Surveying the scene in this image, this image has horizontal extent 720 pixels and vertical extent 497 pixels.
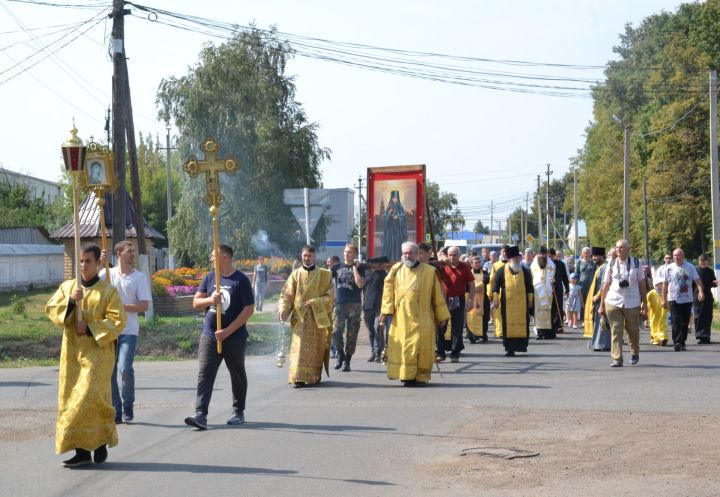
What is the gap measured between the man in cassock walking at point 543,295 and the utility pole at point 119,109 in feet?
27.7

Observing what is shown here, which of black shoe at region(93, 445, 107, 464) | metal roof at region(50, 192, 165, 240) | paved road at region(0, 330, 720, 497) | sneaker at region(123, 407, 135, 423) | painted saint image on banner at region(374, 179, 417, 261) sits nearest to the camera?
paved road at region(0, 330, 720, 497)

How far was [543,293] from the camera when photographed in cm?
2338

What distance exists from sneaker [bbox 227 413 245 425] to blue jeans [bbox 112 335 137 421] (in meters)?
1.07

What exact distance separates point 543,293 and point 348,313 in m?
8.22

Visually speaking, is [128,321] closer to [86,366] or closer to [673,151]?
[86,366]

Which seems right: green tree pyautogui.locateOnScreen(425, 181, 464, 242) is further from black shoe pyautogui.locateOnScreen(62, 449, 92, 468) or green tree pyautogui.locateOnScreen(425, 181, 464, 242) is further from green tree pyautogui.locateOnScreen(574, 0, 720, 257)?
black shoe pyautogui.locateOnScreen(62, 449, 92, 468)

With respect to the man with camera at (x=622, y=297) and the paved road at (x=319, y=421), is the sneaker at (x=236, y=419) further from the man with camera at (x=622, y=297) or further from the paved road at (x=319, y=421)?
the man with camera at (x=622, y=297)

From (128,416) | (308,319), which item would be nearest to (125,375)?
(128,416)

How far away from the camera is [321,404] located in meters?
12.2

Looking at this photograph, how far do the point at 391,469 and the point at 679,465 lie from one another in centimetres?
217

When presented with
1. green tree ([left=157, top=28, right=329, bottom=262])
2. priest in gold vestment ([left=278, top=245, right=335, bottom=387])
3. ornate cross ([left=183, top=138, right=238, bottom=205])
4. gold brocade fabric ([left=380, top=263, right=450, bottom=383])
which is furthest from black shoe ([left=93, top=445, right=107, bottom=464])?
green tree ([left=157, top=28, right=329, bottom=262])

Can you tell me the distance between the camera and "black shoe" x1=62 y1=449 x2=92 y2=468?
861cm

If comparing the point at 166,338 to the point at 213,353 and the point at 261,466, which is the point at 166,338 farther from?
the point at 261,466

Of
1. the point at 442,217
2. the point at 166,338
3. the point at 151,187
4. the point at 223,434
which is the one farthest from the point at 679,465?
the point at 442,217
